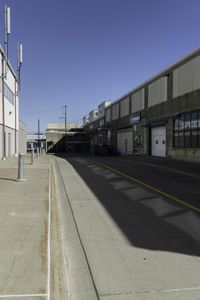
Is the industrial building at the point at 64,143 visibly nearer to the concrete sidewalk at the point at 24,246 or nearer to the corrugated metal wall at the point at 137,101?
the corrugated metal wall at the point at 137,101

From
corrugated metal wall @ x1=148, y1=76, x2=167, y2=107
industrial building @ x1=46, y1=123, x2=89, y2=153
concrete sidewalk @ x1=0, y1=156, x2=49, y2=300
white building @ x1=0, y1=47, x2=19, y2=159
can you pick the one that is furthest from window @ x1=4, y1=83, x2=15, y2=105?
industrial building @ x1=46, y1=123, x2=89, y2=153

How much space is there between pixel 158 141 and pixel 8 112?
16842 mm

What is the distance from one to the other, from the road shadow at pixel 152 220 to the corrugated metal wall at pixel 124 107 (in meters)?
42.4

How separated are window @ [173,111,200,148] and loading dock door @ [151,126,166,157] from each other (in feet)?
10.3

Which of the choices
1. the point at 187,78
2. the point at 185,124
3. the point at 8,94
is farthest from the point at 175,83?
the point at 8,94

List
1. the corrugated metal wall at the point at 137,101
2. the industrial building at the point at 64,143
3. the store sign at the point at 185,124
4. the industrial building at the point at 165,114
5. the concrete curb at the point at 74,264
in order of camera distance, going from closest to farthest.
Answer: the concrete curb at the point at 74,264
the store sign at the point at 185,124
the industrial building at the point at 165,114
the corrugated metal wall at the point at 137,101
the industrial building at the point at 64,143

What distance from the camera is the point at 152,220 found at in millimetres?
8445

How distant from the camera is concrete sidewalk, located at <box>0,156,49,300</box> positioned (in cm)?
429

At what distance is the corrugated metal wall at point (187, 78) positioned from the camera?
30.7 metres

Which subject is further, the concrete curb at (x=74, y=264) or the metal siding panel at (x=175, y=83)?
the metal siding panel at (x=175, y=83)

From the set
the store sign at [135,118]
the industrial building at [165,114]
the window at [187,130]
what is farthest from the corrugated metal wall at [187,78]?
the store sign at [135,118]

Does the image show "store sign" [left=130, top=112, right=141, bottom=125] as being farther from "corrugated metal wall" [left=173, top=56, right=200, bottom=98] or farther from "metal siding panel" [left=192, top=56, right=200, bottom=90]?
"metal siding panel" [left=192, top=56, right=200, bottom=90]

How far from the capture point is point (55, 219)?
8609 mm

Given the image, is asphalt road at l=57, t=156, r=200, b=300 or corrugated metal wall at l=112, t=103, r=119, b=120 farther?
corrugated metal wall at l=112, t=103, r=119, b=120
